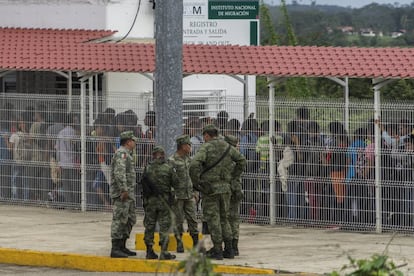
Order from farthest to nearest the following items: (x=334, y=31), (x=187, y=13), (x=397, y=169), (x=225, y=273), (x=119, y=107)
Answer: (x=334, y=31) < (x=187, y=13) < (x=119, y=107) < (x=397, y=169) < (x=225, y=273)

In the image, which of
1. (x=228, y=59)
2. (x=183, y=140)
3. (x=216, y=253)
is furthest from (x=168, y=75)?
(x=228, y=59)

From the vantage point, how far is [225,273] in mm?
15336

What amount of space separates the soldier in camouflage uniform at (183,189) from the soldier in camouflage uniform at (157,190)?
15 centimetres

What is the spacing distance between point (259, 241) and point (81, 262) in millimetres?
2764

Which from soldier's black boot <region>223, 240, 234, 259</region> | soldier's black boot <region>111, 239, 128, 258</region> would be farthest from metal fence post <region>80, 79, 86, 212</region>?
soldier's black boot <region>223, 240, 234, 259</region>

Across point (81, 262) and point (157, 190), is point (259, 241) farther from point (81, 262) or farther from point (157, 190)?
point (81, 262)

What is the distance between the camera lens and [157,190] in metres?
15.7

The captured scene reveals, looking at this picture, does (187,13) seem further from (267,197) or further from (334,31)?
(334,31)

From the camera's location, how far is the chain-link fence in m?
18.6

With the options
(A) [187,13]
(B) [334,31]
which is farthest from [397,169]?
(B) [334,31]

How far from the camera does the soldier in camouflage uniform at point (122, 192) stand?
15.8 metres

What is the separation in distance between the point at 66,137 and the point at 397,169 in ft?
18.6

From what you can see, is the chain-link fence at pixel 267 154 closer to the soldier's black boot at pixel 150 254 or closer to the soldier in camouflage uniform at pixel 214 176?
the soldier in camouflage uniform at pixel 214 176

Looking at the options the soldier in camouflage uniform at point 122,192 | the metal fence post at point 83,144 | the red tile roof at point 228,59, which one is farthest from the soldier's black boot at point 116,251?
the metal fence post at point 83,144
